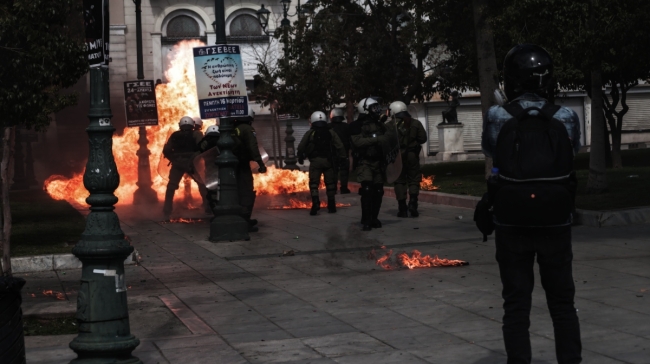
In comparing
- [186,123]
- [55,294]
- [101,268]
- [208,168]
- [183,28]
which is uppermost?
[183,28]

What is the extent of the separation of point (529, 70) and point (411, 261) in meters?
5.45

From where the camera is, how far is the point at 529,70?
506cm

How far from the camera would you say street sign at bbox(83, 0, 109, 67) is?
551 cm

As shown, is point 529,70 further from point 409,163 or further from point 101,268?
point 409,163

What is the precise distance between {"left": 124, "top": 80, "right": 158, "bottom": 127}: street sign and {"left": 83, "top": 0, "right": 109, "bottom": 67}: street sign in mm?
16039

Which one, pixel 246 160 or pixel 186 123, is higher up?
pixel 186 123

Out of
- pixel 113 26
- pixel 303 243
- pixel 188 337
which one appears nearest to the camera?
pixel 188 337

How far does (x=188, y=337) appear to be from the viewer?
23.2 feet

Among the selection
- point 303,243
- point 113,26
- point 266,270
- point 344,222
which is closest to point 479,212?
point 266,270

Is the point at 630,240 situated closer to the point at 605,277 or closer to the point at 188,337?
the point at 605,277

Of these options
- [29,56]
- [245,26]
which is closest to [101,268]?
[29,56]

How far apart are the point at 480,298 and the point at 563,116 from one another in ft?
11.1

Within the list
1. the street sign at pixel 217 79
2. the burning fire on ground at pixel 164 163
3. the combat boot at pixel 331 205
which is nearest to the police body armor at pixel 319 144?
the combat boot at pixel 331 205

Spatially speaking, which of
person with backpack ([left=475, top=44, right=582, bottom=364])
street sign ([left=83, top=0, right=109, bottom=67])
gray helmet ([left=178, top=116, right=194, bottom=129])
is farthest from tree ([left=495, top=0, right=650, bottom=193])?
street sign ([left=83, top=0, right=109, bottom=67])
